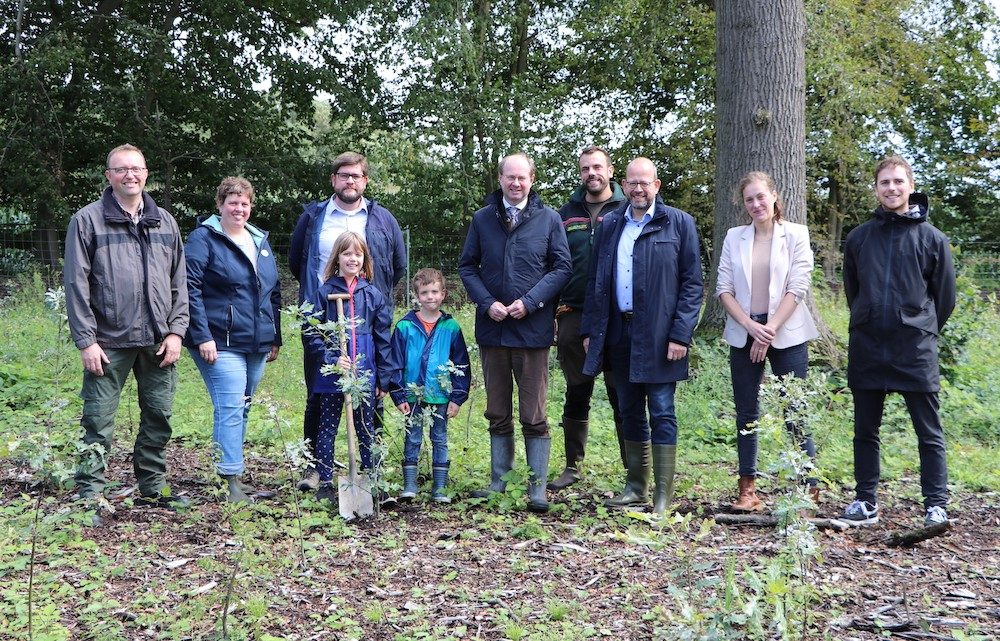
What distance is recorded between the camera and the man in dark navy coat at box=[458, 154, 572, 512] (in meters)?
5.11

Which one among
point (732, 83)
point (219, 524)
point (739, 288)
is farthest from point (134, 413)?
point (732, 83)

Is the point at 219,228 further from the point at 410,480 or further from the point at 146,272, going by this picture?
the point at 410,480

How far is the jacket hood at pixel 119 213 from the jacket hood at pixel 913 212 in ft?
12.7

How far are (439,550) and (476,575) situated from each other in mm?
387

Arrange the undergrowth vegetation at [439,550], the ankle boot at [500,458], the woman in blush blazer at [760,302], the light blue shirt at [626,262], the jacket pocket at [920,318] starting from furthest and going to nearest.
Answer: the ankle boot at [500,458]
the light blue shirt at [626,262]
the woman in blush blazer at [760,302]
the jacket pocket at [920,318]
the undergrowth vegetation at [439,550]

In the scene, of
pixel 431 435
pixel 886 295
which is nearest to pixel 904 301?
pixel 886 295

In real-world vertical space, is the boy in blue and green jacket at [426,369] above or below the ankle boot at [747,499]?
above

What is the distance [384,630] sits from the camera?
3555mm

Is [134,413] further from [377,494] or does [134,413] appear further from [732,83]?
[732,83]

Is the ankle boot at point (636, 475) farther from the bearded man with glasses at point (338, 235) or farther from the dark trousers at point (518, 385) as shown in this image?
the bearded man with glasses at point (338, 235)

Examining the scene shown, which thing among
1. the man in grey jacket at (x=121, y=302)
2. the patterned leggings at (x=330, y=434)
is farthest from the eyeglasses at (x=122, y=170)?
the patterned leggings at (x=330, y=434)

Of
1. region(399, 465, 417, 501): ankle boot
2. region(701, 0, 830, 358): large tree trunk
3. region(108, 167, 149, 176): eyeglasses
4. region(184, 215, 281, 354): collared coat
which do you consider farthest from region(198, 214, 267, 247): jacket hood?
region(701, 0, 830, 358): large tree trunk

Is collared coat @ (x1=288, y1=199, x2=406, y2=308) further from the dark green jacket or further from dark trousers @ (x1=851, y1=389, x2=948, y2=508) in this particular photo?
dark trousers @ (x1=851, y1=389, x2=948, y2=508)

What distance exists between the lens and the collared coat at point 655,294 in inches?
193
